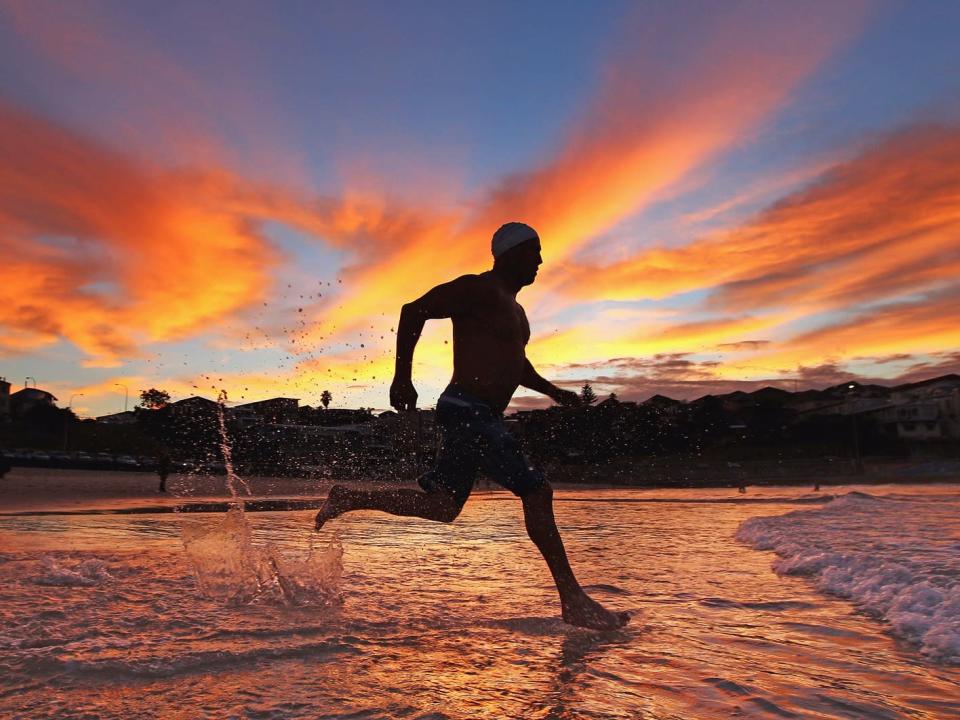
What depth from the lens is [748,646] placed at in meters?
2.99

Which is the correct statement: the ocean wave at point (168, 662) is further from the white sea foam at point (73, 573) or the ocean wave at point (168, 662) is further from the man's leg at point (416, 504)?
the white sea foam at point (73, 573)

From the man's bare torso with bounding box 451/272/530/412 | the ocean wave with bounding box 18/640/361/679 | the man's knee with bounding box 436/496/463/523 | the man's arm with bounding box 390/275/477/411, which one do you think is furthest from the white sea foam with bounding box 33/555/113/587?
the man's bare torso with bounding box 451/272/530/412

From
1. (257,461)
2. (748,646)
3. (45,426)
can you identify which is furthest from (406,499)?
(45,426)

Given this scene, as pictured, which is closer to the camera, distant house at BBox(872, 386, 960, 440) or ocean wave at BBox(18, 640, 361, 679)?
ocean wave at BBox(18, 640, 361, 679)

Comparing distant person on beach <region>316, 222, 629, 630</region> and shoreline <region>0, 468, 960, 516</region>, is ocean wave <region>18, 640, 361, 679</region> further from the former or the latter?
shoreline <region>0, 468, 960, 516</region>

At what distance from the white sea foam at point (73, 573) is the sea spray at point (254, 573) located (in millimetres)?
561

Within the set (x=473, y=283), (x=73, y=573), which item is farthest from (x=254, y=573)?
(x=473, y=283)

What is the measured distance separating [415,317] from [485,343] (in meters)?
0.36

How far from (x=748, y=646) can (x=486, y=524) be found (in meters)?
6.97

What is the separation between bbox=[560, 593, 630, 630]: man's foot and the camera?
10.7 feet

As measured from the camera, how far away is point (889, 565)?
5.14m

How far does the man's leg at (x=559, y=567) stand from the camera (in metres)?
3.30

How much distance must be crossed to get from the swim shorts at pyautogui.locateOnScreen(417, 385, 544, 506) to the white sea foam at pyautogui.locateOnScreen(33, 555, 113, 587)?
7.97ft

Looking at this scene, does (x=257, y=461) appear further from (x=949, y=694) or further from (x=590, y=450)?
(x=949, y=694)
